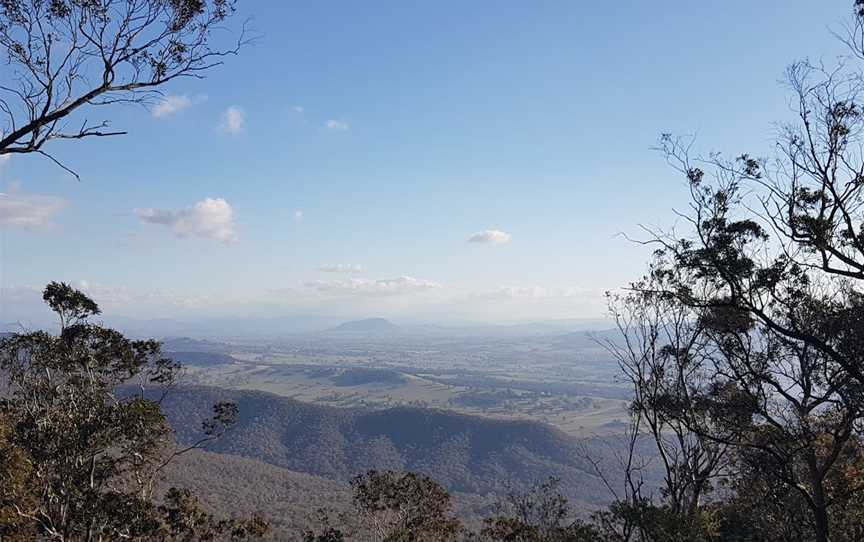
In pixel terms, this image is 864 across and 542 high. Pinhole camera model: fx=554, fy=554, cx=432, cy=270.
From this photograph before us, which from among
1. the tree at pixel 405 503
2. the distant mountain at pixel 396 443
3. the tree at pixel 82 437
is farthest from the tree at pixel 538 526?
the distant mountain at pixel 396 443

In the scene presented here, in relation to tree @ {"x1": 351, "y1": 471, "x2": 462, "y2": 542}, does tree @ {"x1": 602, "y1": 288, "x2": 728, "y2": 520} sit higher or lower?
higher

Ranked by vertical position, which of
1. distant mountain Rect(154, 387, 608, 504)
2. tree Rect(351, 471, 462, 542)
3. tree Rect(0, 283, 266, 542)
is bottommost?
distant mountain Rect(154, 387, 608, 504)

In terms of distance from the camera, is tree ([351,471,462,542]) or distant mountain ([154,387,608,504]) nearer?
tree ([351,471,462,542])

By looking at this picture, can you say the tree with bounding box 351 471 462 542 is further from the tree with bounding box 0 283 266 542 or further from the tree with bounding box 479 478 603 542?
the tree with bounding box 0 283 266 542

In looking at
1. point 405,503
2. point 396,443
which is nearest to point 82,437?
point 405,503

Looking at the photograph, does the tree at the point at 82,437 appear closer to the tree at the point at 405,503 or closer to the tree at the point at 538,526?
the tree at the point at 405,503

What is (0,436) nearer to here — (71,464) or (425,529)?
(71,464)

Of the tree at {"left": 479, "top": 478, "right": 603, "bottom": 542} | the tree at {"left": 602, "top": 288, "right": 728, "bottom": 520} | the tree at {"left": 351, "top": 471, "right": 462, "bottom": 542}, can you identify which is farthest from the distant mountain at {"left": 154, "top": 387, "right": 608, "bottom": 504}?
the tree at {"left": 602, "top": 288, "right": 728, "bottom": 520}
